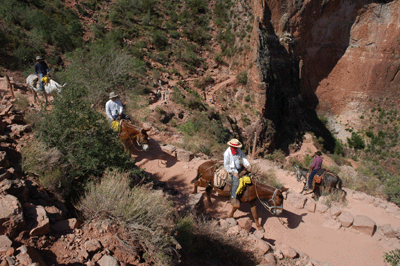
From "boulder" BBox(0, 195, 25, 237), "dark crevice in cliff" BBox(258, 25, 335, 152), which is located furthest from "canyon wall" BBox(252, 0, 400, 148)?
"boulder" BBox(0, 195, 25, 237)

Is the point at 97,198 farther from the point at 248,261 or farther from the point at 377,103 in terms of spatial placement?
the point at 377,103

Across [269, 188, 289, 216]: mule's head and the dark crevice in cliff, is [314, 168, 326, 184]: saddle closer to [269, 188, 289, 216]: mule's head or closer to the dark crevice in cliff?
[269, 188, 289, 216]: mule's head

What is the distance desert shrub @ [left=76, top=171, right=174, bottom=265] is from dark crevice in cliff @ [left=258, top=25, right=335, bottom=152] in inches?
801

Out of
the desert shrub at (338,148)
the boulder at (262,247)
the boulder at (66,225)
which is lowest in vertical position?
the desert shrub at (338,148)

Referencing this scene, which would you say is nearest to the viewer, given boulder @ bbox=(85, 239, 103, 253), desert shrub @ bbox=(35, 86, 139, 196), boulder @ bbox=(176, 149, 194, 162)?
boulder @ bbox=(85, 239, 103, 253)

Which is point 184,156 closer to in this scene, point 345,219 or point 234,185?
point 234,185

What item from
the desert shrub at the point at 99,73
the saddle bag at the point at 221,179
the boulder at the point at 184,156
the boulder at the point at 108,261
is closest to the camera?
the boulder at the point at 108,261

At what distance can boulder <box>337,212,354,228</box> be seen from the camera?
7.23 meters

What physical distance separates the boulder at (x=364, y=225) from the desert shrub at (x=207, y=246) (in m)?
4.08

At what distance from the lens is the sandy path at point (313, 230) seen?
6.37m

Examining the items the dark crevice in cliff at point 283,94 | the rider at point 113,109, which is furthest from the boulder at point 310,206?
the dark crevice in cliff at point 283,94

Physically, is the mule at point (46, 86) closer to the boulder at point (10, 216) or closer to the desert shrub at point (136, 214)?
the desert shrub at point (136, 214)

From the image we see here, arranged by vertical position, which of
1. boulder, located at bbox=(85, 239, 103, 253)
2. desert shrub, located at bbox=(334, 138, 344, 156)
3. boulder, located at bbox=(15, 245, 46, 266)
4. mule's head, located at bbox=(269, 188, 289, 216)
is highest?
boulder, located at bbox=(15, 245, 46, 266)

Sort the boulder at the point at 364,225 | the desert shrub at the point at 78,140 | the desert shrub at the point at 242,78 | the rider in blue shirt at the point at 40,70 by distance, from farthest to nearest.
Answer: the desert shrub at the point at 242,78 → the rider in blue shirt at the point at 40,70 → the boulder at the point at 364,225 → the desert shrub at the point at 78,140
